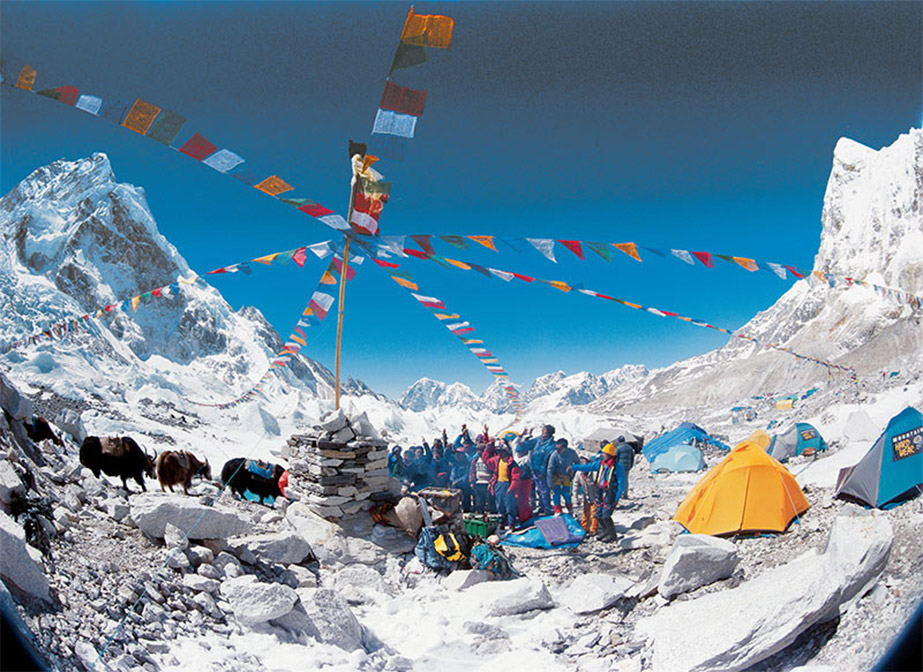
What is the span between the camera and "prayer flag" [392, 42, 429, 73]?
13.8ft

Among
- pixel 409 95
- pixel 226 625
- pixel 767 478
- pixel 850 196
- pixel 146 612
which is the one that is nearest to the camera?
pixel 146 612

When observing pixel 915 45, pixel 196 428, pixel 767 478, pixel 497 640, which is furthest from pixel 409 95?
pixel 196 428

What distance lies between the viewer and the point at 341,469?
6270 millimetres

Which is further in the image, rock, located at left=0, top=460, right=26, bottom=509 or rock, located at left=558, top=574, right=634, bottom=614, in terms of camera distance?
rock, located at left=558, top=574, right=634, bottom=614

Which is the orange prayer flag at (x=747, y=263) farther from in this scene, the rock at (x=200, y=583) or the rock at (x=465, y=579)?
the rock at (x=200, y=583)

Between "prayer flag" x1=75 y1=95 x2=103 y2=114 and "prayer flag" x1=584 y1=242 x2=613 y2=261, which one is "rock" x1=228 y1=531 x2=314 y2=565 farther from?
"prayer flag" x1=584 y1=242 x2=613 y2=261

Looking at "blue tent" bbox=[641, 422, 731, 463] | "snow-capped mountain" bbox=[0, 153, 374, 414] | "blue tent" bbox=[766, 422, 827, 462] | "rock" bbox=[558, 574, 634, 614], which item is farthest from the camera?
"blue tent" bbox=[641, 422, 731, 463]

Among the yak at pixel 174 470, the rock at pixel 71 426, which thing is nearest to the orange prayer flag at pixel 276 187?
the yak at pixel 174 470

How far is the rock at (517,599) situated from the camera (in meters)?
4.59

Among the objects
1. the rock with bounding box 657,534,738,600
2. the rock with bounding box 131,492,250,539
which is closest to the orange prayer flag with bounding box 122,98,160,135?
the rock with bounding box 131,492,250,539

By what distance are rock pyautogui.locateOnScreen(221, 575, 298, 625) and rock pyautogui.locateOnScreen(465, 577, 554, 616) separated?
182cm

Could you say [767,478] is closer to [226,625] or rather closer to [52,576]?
[226,625]

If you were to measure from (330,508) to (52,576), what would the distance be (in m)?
3.30

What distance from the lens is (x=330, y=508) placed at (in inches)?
244
